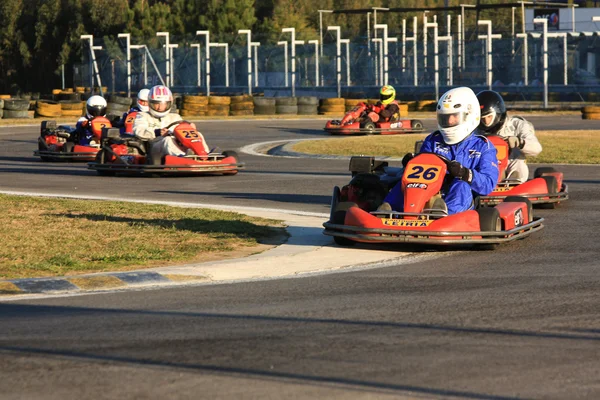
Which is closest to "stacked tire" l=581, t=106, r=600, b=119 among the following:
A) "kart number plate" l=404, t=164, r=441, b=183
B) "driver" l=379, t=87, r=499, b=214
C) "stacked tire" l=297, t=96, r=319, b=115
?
"stacked tire" l=297, t=96, r=319, b=115

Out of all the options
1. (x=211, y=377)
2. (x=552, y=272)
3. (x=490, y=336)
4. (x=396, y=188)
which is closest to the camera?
(x=211, y=377)

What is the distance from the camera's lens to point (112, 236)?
9.89m

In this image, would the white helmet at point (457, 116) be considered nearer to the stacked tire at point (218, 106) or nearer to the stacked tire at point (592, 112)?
the stacked tire at point (592, 112)

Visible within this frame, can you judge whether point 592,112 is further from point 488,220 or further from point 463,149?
point 488,220

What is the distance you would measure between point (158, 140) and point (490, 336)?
12.0 m

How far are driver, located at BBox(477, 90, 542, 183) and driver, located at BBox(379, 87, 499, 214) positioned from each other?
2312mm

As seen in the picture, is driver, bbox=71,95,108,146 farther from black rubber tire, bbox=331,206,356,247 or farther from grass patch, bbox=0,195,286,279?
black rubber tire, bbox=331,206,356,247

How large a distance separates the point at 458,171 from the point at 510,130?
386 centimetres

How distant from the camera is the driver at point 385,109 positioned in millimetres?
28141

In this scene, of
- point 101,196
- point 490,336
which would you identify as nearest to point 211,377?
point 490,336

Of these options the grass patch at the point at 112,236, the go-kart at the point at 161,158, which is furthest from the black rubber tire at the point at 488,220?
the go-kart at the point at 161,158

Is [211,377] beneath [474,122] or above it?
beneath

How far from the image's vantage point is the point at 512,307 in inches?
263

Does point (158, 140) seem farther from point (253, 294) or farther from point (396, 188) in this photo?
point (253, 294)
